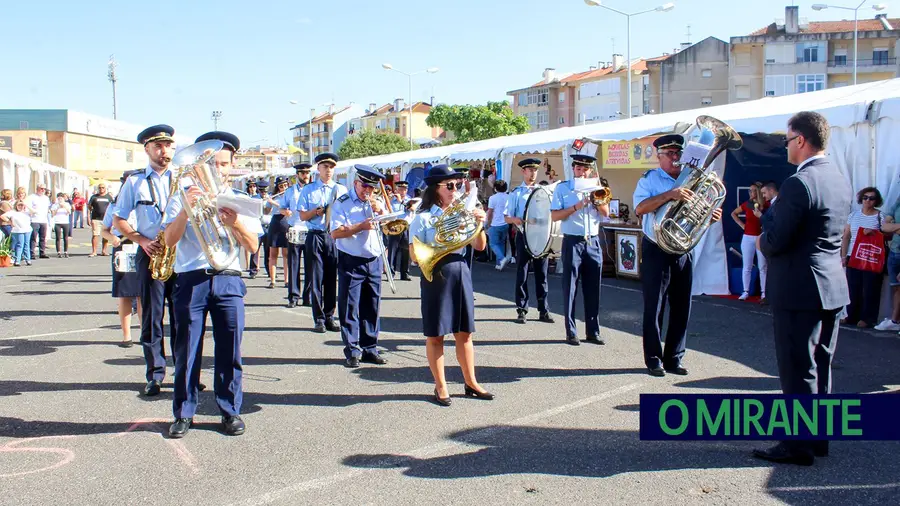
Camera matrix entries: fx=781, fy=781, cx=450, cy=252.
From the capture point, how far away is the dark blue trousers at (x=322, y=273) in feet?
28.6

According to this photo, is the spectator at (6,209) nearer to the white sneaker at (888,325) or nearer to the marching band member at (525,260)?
the marching band member at (525,260)

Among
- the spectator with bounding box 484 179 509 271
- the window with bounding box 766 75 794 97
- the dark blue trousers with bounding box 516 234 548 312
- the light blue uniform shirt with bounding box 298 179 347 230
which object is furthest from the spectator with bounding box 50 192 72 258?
the window with bounding box 766 75 794 97

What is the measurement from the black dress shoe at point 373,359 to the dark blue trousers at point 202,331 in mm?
2149

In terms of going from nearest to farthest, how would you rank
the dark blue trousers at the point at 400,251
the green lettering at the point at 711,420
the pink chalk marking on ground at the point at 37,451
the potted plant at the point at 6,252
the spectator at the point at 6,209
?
the green lettering at the point at 711,420
the pink chalk marking on ground at the point at 37,451
the dark blue trousers at the point at 400,251
the potted plant at the point at 6,252
the spectator at the point at 6,209

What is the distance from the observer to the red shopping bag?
862 cm

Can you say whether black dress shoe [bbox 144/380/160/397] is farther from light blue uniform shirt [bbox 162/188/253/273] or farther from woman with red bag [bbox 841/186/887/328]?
woman with red bag [bbox 841/186/887/328]

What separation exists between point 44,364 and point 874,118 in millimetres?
8950

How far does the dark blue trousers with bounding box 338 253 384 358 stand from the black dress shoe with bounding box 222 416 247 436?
2092 mm

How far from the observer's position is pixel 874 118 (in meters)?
8.68

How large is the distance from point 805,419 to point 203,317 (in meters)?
3.58

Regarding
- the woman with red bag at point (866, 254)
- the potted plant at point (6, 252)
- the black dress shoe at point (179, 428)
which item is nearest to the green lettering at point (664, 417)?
the black dress shoe at point (179, 428)

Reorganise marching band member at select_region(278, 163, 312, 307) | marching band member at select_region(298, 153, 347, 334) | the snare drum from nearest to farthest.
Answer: marching band member at select_region(298, 153, 347, 334) < the snare drum < marching band member at select_region(278, 163, 312, 307)

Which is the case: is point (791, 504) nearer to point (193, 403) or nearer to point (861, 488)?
point (861, 488)

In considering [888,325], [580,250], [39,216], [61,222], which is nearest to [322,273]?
[580,250]
